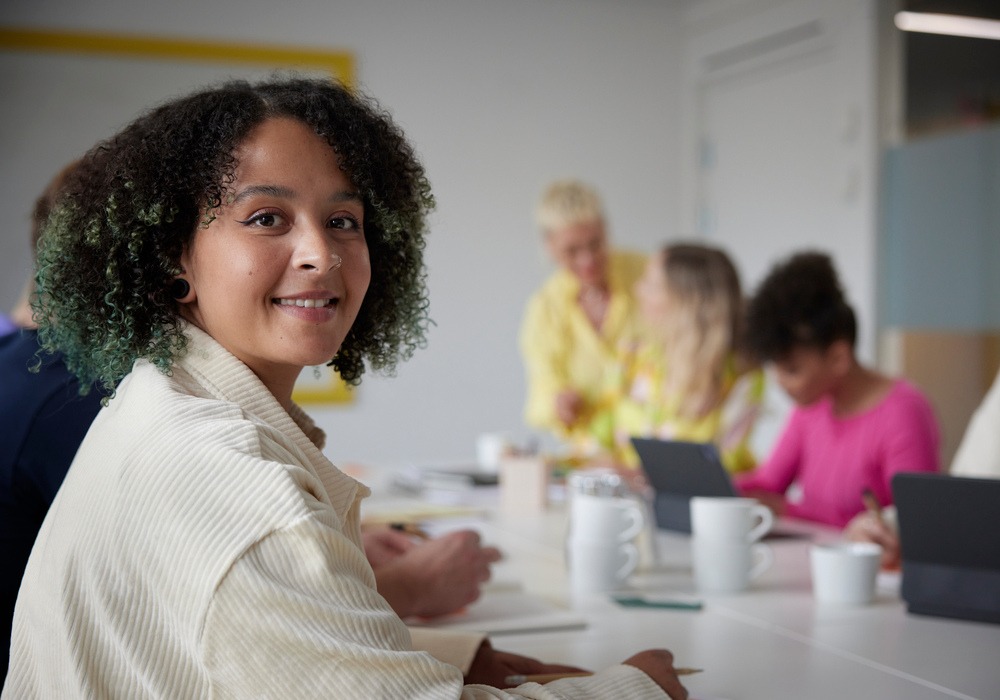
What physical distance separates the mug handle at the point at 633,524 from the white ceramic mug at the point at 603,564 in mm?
12

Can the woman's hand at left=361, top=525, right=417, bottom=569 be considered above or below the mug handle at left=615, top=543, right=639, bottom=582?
above

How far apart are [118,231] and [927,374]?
169 inches

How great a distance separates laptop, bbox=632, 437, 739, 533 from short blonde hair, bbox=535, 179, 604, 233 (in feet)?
7.01

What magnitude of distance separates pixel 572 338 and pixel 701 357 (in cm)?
104

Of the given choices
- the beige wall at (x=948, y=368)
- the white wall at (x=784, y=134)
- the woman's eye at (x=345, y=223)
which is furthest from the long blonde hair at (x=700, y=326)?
the woman's eye at (x=345, y=223)

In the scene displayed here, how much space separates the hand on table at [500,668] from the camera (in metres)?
1.26

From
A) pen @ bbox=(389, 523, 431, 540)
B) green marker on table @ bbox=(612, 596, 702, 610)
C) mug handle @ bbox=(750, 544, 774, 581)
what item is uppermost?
pen @ bbox=(389, 523, 431, 540)

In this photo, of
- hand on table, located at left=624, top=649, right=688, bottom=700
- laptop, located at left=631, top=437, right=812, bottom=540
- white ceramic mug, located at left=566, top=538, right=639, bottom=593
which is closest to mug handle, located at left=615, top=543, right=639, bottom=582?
white ceramic mug, located at left=566, top=538, right=639, bottom=593

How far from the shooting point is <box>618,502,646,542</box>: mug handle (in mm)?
1828

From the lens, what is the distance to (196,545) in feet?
2.75

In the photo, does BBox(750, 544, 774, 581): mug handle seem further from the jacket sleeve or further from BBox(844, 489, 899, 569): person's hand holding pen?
the jacket sleeve

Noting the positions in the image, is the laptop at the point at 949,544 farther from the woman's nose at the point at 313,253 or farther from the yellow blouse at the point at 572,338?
the yellow blouse at the point at 572,338

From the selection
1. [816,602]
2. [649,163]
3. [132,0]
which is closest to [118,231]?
[816,602]

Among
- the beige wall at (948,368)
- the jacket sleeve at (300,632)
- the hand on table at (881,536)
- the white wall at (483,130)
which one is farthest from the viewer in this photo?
the white wall at (483,130)
